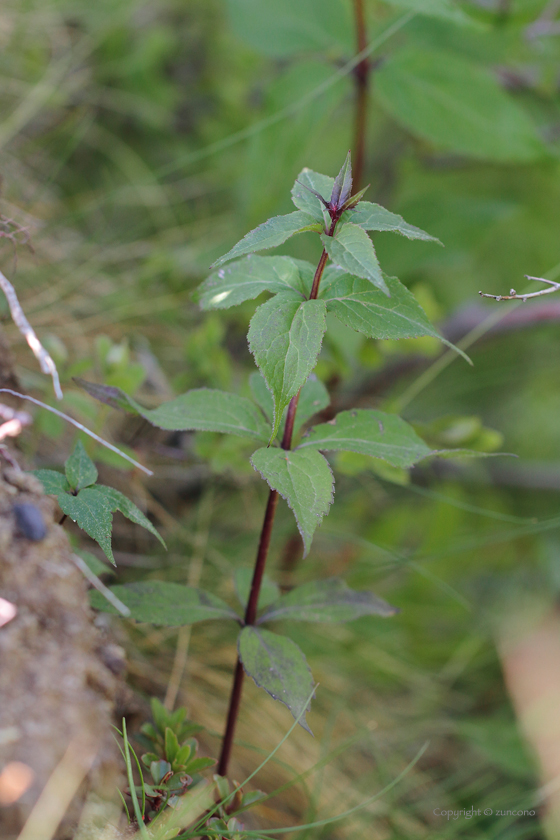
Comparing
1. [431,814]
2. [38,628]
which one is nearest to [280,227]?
[38,628]

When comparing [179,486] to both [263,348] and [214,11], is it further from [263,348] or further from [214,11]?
[214,11]

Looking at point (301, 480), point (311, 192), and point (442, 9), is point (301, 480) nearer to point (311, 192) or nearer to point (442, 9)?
point (311, 192)

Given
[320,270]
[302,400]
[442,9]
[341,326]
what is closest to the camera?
[320,270]

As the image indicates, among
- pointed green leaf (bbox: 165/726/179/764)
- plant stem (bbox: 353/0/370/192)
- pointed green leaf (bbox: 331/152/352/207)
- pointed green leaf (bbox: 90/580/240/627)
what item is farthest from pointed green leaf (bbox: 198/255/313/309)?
plant stem (bbox: 353/0/370/192)

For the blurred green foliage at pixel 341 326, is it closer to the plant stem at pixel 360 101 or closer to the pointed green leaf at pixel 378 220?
the plant stem at pixel 360 101

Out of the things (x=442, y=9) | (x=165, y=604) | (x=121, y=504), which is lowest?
(x=165, y=604)

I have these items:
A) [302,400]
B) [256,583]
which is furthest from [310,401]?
[256,583]

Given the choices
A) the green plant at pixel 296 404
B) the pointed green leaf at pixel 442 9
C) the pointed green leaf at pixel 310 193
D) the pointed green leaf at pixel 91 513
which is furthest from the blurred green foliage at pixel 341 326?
the pointed green leaf at pixel 310 193

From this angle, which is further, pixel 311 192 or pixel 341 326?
pixel 341 326
